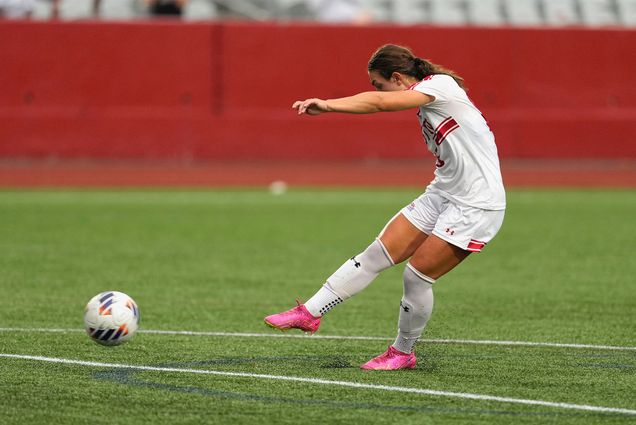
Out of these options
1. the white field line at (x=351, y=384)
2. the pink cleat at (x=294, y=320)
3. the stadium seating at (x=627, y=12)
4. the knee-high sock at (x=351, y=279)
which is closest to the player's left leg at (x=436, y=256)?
the knee-high sock at (x=351, y=279)

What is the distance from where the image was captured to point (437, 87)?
730 cm

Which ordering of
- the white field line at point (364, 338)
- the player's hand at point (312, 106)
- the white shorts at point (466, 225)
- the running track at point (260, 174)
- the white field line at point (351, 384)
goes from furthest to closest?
the running track at point (260, 174), the white field line at point (364, 338), the white shorts at point (466, 225), the player's hand at point (312, 106), the white field line at point (351, 384)

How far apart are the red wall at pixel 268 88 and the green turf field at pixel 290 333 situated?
574 cm

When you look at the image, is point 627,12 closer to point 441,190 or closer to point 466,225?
point 441,190

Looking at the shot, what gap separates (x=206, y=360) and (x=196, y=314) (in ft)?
7.27

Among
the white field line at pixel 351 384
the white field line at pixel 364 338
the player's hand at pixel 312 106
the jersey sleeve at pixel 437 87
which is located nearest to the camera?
the white field line at pixel 351 384

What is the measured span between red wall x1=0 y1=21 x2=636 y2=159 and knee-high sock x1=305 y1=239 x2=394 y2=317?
17.0 metres

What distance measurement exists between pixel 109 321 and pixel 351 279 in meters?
1.55

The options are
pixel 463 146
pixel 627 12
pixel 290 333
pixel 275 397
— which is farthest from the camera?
pixel 627 12

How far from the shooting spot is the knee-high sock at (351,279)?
25.1ft

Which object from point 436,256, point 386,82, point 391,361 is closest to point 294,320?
point 391,361

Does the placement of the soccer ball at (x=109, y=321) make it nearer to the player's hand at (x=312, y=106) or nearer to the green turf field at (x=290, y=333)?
the green turf field at (x=290, y=333)

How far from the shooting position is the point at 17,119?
24531 millimetres

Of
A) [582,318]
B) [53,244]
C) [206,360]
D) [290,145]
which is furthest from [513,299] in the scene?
[290,145]
